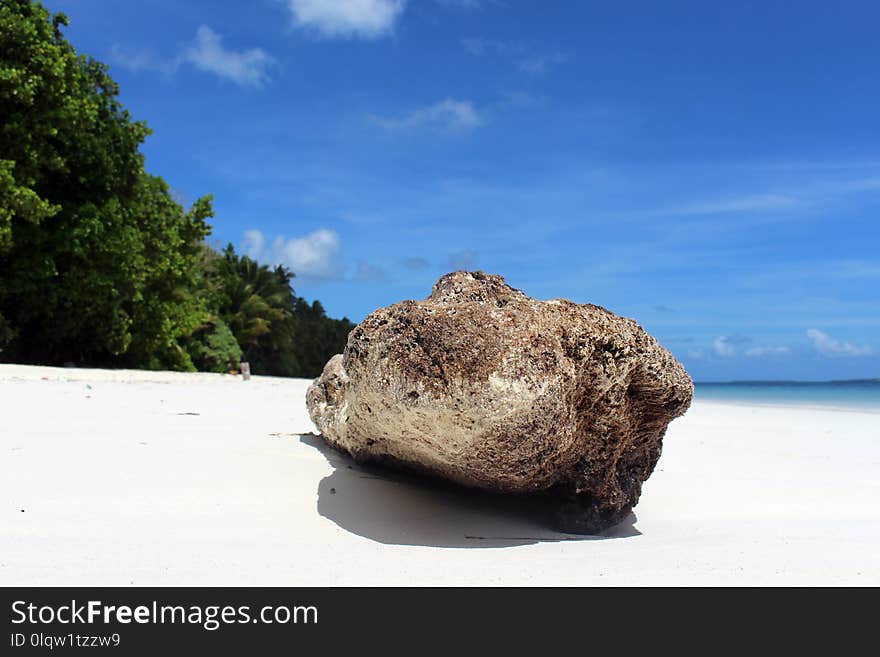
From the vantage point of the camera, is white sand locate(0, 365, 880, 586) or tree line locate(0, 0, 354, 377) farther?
tree line locate(0, 0, 354, 377)

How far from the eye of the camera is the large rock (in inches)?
147

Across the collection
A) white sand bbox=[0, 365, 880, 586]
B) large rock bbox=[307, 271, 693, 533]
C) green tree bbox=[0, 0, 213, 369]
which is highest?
green tree bbox=[0, 0, 213, 369]

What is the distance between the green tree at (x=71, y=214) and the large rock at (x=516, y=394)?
14599 millimetres

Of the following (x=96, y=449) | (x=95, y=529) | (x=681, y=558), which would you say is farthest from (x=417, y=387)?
(x=96, y=449)

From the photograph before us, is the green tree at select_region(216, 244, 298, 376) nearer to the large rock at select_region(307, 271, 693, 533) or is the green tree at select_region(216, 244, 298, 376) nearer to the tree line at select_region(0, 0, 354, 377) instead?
the tree line at select_region(0, 0, 354, 377)

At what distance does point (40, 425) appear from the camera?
6445 millimetres

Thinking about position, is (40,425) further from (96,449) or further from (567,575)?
(567,575)

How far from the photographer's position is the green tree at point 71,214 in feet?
53.5

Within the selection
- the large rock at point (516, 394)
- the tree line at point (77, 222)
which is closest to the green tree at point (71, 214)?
the tree line at point (77, 222)

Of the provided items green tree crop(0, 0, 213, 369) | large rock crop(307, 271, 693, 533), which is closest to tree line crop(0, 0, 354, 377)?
green tree crop(0, 0, 213, 369)

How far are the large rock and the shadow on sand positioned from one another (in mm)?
166

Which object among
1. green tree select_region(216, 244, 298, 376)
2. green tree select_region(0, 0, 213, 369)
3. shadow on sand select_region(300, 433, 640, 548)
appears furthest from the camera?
green tree select_region(216, 244, 298, 376)

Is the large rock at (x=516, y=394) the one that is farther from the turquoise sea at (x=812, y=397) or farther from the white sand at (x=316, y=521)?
the turquoise sea at (x=812, y=397)
